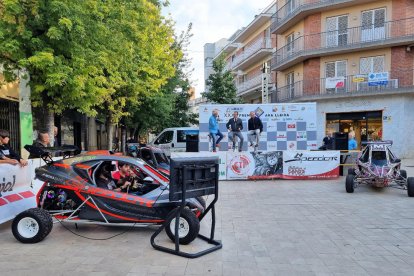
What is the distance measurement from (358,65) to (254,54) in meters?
12.5

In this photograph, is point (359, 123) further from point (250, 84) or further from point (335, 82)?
point (250, 84)

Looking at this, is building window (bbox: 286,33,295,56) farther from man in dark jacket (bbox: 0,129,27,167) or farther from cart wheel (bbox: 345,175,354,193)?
man in dark jacket (bbox: 0,129,27,167)

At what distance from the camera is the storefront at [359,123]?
23.8 metres

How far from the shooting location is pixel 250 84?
123 feet

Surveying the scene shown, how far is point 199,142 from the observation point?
15.2 m

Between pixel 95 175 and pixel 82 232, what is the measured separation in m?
1.00

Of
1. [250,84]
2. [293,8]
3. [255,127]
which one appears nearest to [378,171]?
[255,127]

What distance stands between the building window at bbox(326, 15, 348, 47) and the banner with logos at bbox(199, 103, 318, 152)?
1181cm

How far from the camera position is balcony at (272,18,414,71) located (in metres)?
22.4

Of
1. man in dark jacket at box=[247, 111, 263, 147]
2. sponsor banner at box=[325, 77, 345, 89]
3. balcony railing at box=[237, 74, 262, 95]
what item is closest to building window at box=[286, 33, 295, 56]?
sponsor banner at box=[325, 77, 345, 89]

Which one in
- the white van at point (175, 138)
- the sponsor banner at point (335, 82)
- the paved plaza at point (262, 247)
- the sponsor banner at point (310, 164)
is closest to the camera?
the paved plaza at point (262, 247)

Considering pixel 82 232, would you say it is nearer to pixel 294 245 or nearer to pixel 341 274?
pixel 294 245

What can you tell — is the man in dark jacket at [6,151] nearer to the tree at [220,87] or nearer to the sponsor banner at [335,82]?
the sponsor banner at [335,82]

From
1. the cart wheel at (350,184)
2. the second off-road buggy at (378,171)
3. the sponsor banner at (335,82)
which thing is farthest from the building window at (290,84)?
the cart wheel at (350,184)
